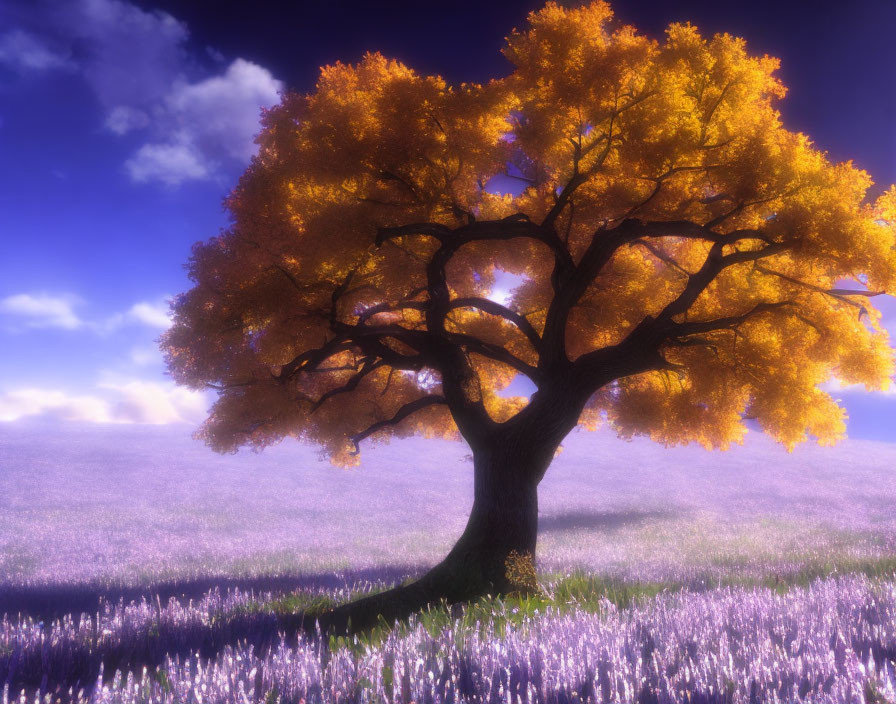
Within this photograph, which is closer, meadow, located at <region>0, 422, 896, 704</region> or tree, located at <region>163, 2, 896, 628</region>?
meadow, located at <region>0, 422, 896, 704</region>

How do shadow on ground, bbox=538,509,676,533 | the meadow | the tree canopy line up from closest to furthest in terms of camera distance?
the meadow → the tree canopy → shadow on ground, bbox=538,509,676,533

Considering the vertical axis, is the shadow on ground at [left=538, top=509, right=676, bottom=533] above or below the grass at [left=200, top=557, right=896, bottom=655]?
below

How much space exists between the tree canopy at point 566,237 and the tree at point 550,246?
3 cm

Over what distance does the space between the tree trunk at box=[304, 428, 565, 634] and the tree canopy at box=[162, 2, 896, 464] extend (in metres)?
0.62

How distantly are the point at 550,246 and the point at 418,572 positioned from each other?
22.6 feet

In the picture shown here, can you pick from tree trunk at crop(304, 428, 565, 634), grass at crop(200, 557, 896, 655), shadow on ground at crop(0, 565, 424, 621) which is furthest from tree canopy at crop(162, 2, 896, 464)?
shadow on ground at crop(0, 565, 424, 621)

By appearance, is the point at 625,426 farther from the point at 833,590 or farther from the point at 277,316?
the point at 277,316

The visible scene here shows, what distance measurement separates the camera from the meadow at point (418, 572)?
233 centimetres

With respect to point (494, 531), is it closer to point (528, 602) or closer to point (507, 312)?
point (528, 602)

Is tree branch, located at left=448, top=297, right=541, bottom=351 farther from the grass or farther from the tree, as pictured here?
the grass

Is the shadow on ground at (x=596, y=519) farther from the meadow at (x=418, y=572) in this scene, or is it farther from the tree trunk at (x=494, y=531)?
the tree trunk at (x=494, y=531)

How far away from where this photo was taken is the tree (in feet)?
18.2

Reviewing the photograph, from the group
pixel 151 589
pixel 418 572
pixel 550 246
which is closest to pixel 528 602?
pixel 550 246

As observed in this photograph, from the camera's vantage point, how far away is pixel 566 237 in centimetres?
677
